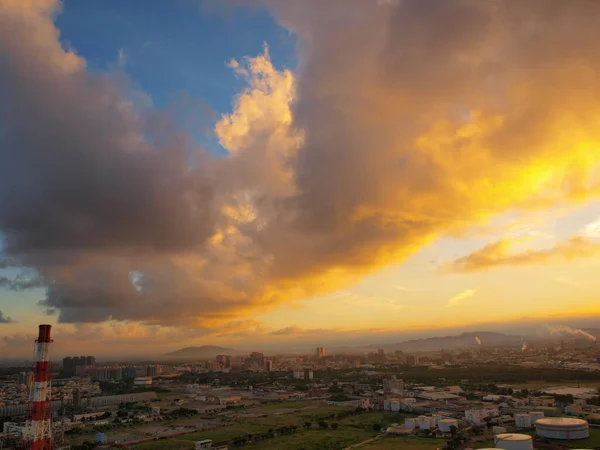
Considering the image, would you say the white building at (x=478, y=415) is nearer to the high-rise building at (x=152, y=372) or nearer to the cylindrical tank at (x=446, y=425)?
the cylindrical tank at (x=446, y=425)

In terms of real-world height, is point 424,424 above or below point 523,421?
above

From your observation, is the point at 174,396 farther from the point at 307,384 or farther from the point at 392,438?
the point at 392,438

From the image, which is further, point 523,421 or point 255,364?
point 255,364

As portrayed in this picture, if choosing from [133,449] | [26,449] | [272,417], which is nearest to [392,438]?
[272,417]

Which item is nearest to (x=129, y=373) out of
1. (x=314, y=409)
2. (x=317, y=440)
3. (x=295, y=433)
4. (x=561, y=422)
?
(x=314, y=409)

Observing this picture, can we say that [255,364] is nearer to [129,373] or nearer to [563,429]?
[129,373]

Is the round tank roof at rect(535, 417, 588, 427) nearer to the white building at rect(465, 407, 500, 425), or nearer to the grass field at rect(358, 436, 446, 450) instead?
the white building at rect(465, 407, 500, 425)
